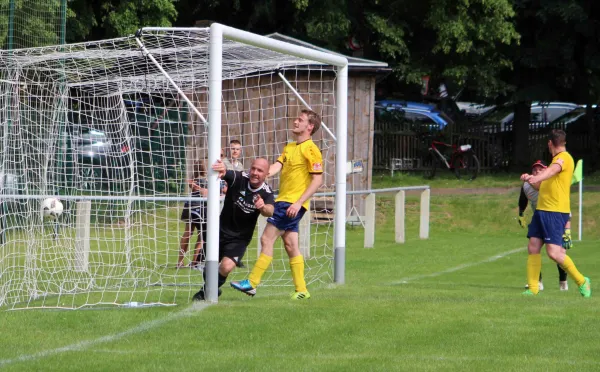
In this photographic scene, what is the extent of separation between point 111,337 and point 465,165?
80.2ft

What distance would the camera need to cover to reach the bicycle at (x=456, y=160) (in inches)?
1244

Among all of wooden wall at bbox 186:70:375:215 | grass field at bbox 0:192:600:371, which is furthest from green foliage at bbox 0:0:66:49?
grass field at bbox 0:192:600:371

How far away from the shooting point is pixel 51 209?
45.9ft

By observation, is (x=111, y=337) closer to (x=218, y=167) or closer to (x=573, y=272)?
(x=218, y=167)

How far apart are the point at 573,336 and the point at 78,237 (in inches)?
316

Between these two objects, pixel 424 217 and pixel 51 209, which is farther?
pixel 424 217

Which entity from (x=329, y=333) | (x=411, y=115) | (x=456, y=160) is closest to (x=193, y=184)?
(x=329, y=333)

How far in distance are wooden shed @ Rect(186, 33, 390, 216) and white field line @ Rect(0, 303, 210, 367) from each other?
34.0 ft

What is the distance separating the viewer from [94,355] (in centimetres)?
787

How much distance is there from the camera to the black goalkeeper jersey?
10648 millimetres

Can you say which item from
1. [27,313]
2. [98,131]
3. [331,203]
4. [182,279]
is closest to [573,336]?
[27,313]

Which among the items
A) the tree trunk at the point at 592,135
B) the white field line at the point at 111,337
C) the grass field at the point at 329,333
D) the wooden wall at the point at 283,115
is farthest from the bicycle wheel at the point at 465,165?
the white field line at the point at 111,337

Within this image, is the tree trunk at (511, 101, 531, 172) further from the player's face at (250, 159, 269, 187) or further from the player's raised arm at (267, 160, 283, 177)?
the player's face at (250, 159, 269, 187)

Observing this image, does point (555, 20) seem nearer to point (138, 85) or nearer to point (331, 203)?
point (331, 203)
